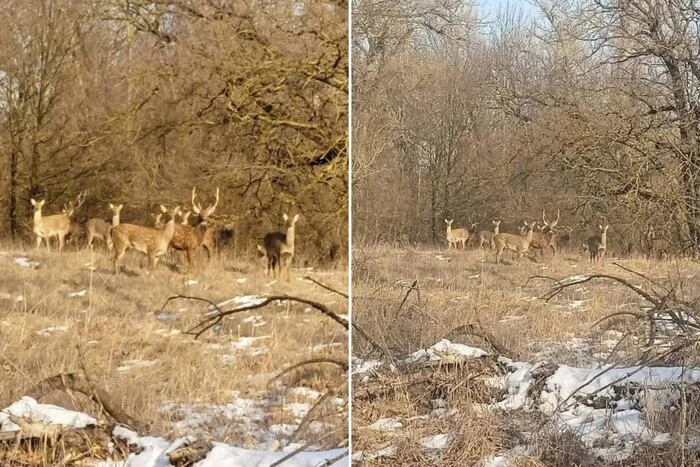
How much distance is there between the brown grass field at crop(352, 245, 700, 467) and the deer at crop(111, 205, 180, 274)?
0.72 metres

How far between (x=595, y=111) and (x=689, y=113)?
1.10ft

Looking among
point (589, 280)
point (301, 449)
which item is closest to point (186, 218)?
point (301, 449)

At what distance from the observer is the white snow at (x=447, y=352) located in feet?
9.54

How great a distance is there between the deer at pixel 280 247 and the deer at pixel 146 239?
33 cm

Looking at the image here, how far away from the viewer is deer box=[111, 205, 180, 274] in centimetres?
254

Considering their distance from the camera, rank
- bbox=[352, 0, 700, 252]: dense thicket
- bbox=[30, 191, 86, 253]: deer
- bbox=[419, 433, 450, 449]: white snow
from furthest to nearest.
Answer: bbox=[419, 433, 450, 449]: white snow → bbox=[352, 0, 700, 252]: dense thicket → bbox=[30, 191, 86, 253]: deer

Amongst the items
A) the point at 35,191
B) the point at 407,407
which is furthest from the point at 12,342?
the point at 407,407

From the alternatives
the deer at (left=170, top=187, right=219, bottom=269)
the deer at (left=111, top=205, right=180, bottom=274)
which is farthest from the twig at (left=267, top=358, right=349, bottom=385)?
the deer at (left=111, top=205, right=180, bottom=274)

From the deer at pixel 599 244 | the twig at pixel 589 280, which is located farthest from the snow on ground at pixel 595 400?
the deer at pixel 599 244

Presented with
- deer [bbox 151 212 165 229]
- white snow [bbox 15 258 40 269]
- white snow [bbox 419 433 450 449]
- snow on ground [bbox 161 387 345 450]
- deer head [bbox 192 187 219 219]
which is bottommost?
white snow [bbox 419 433 450 449]

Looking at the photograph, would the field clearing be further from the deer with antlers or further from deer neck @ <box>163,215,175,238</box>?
the deer with antlers

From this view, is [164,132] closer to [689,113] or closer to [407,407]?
[407,407]

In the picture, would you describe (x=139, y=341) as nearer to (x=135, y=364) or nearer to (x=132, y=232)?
(x=135, y=364)

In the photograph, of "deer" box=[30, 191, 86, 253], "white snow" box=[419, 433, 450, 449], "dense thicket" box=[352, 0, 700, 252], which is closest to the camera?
"deer" box=[30, 191, 86, 253]
